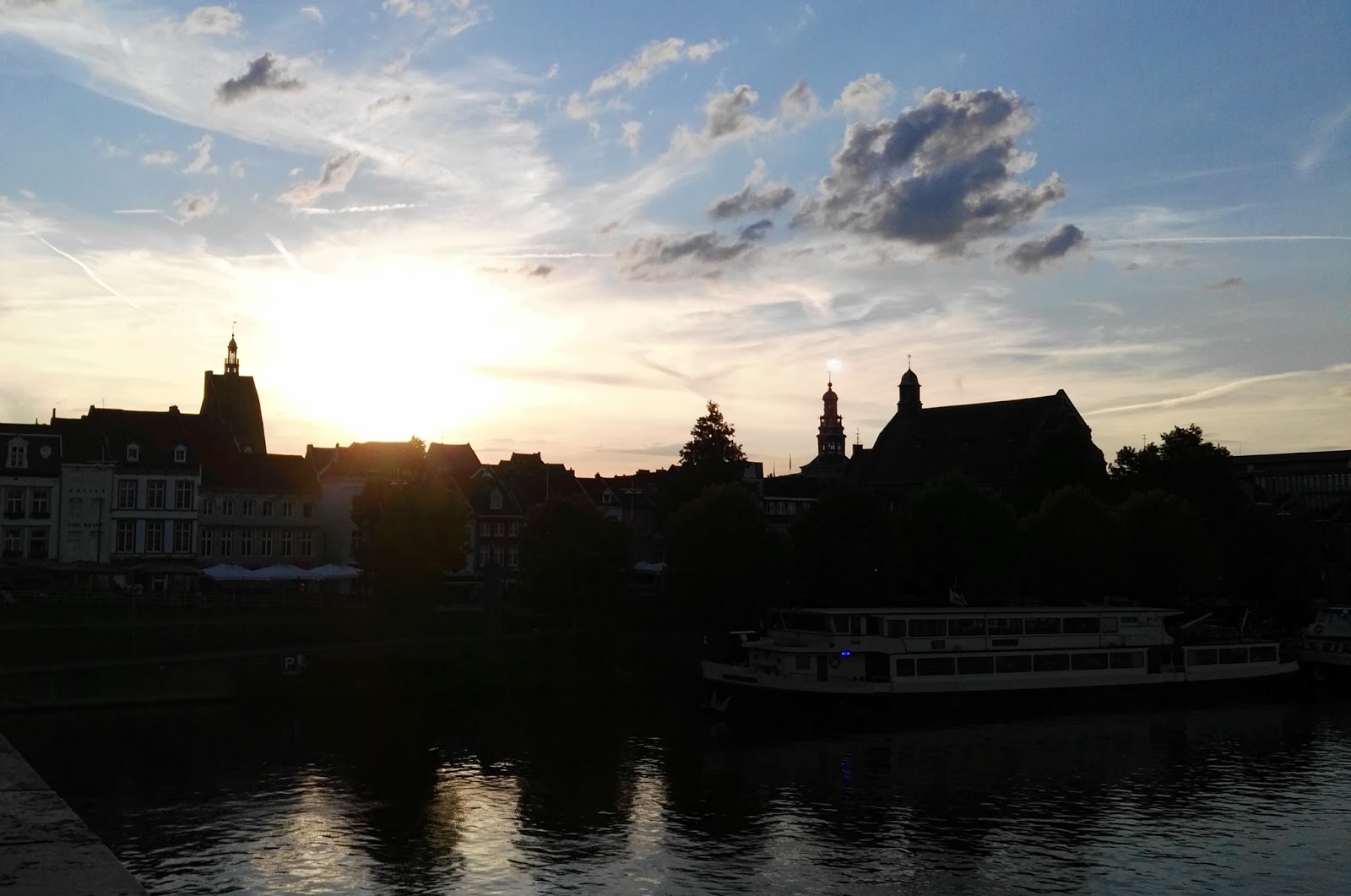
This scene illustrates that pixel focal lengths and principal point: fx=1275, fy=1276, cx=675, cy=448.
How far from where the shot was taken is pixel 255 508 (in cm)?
10344

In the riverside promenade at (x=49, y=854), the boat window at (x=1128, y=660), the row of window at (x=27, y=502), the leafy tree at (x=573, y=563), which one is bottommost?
the riverside promenade at (x=49, y=854)

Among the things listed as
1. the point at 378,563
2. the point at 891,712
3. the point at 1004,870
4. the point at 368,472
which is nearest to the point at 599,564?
the point at 378,563

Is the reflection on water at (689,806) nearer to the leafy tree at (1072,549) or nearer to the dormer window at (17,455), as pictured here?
the leafy tree at (1072,549)

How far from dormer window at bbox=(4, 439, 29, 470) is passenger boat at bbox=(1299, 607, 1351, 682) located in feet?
304

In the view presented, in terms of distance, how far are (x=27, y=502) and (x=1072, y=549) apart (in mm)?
77238

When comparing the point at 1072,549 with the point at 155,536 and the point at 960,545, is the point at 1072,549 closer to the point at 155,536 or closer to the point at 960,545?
the point at 960,545

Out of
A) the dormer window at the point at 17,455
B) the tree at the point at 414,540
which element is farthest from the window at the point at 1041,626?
the dormer window at the point at 17,455

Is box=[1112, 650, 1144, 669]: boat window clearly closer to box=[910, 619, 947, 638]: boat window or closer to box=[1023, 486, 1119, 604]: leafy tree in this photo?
box=[910, 619, 947, 638]: boat window

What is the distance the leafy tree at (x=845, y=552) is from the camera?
303 ft

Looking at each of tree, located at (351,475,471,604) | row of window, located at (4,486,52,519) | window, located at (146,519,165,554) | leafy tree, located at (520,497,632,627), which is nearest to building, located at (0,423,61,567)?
row of window, located at (4,486,52,519)

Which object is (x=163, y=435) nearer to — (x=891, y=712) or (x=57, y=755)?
(x=57, y=755)

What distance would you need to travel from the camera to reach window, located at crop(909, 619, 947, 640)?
71.2 meters

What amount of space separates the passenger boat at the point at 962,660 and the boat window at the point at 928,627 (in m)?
0.07

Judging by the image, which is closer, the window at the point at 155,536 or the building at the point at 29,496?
the building at the point at 29,496
